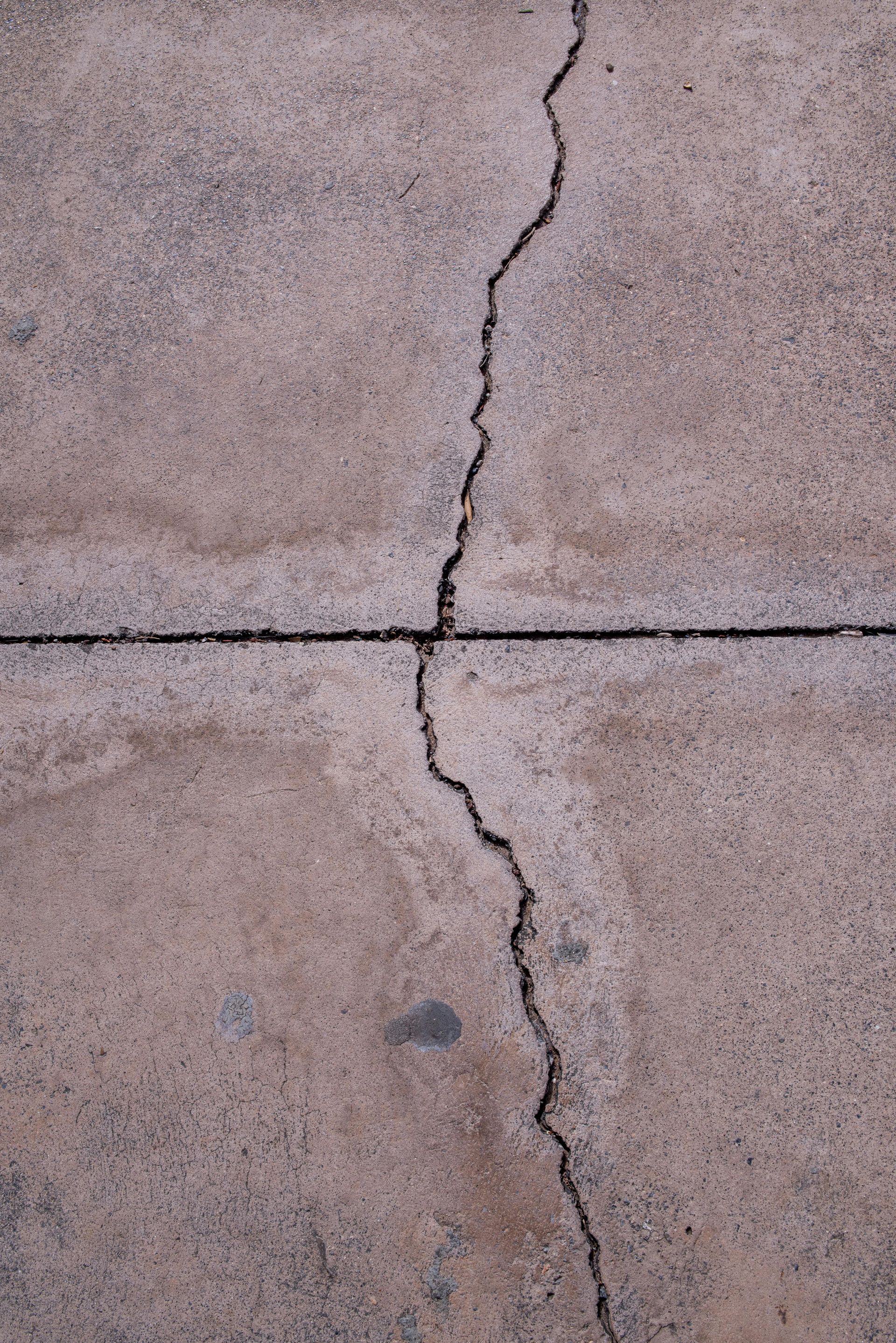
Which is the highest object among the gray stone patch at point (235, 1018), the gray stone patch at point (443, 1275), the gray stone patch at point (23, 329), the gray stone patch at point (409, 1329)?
the gray stone patch at point (23, 329)

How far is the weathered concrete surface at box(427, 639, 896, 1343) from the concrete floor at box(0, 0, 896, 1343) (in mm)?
10

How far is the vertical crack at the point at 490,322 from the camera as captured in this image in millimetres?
2484

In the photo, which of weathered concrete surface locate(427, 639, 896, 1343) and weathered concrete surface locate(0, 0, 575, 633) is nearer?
weathered concrete surface locate(427, 639, 896, 1343)

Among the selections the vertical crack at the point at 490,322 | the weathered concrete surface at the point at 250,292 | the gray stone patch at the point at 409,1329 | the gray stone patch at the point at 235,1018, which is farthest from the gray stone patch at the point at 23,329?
the gray stone patch at the point at 409,1329

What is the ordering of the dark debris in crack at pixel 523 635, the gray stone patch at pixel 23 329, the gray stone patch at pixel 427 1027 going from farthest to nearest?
the gray stone patch at pixel 23 329
the dark debris in crack at pixel 523 635
the gray stone patch at pixel 427 1027

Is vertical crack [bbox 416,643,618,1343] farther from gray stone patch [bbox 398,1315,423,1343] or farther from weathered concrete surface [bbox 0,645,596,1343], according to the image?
gray stone patch [bbox 398,1315,423,1343]

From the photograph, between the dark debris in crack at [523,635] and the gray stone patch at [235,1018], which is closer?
the gray stone patch at [235,1018]

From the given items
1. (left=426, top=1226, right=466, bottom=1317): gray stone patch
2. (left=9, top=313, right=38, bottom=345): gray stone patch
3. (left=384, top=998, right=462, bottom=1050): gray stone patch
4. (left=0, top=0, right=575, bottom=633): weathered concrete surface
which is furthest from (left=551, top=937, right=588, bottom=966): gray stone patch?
(left=9, top=313, right=38, bottom=345): gray stone patch

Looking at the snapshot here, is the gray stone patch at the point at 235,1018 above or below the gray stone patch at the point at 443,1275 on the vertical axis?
above

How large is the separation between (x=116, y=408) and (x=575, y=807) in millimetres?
1793

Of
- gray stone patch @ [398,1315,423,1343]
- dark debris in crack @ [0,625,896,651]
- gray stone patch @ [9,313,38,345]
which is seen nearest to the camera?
gray stone patch @ [398,1315,423,1343]

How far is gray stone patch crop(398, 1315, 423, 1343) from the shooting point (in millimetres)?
2047

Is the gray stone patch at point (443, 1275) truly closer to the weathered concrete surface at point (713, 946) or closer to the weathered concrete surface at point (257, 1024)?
the weathered concrete surface at point (257, 1024)

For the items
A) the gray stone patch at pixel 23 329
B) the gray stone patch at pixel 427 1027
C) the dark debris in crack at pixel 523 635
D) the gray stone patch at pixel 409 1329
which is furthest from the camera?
the gray stone patch at pixel 23 329
